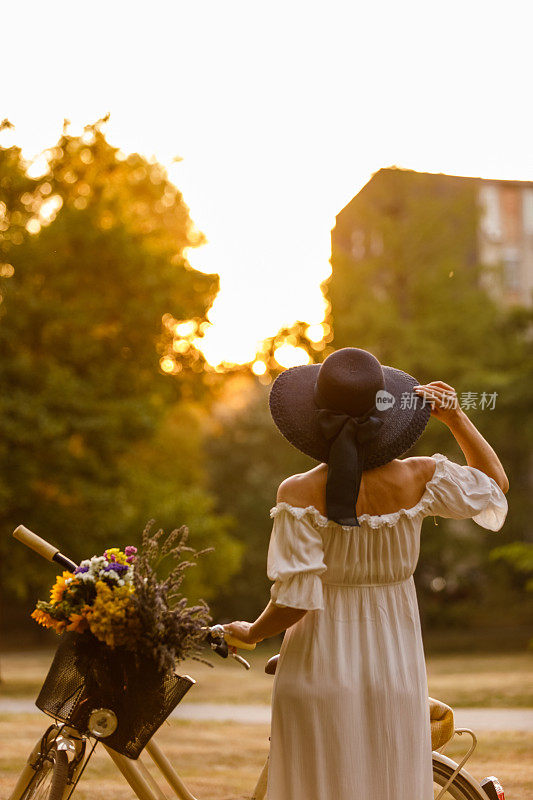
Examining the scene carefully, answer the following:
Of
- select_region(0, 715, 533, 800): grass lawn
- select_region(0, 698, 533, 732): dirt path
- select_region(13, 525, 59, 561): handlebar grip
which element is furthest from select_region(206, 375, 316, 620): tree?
select_region(13, 525, 59, 561): handlebar grip

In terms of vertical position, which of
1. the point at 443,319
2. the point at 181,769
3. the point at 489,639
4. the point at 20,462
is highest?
the point at 443,319

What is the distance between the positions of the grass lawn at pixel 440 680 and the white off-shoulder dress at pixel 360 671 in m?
6.81

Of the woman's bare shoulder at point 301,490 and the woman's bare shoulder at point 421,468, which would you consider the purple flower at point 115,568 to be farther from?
the woman's bare shoulder at point 421,468

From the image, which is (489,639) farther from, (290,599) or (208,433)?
(290,599)

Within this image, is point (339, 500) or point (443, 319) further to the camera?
point (443, 319)

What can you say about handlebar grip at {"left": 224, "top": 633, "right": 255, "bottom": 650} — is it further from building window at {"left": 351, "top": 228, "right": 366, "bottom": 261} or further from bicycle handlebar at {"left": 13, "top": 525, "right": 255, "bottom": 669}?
building window at {"left": 351, "top": 228, "right": 366, "bottom": 261}

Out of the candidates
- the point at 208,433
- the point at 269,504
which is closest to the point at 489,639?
the point at 269,504

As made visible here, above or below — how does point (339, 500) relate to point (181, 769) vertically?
above

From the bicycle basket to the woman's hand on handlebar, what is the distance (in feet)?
0.55

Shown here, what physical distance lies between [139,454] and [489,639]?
8635 mm

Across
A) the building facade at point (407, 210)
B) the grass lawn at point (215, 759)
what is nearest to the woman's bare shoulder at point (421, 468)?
the grass lawn at point (215, 759)

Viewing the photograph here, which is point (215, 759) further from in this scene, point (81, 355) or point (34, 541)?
point (81, 355)

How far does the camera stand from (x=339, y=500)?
2.25m

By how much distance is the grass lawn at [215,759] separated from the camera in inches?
194
